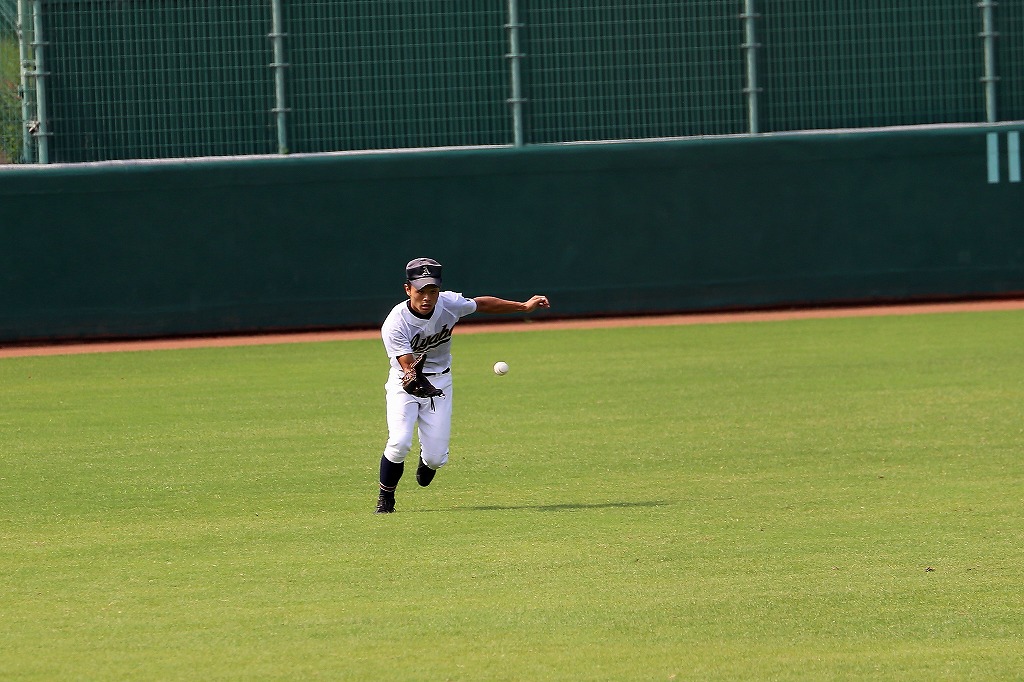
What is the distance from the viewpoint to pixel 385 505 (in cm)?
859

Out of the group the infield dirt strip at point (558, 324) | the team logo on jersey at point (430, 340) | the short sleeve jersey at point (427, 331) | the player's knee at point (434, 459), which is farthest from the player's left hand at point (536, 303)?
the infield dirt strip at point (558, 324)

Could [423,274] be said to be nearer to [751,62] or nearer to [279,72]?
[279,72]

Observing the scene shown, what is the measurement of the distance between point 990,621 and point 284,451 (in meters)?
6.11

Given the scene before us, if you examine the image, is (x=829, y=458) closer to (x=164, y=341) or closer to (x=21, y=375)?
(x=21, y=375)

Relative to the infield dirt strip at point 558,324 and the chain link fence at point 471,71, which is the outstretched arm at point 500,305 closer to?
the infield dirt strip at point 558,324

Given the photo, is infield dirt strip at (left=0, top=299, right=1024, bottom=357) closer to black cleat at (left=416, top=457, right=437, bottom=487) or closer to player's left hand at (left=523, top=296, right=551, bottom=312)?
black cleat at (left=416, top=457, right=437, bottom=487)

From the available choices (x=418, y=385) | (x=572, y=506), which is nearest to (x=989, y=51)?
(x=572, y=506)

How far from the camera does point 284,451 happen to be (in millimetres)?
10852

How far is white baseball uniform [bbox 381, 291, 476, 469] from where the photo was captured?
8.51 metres

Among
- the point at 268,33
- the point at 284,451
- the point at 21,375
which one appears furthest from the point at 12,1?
the point at 284,451

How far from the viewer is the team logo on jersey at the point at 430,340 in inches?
341

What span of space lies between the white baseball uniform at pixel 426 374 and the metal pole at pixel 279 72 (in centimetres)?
1193

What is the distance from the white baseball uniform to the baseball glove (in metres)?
0.14

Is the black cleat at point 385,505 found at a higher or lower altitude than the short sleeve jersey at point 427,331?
lower
